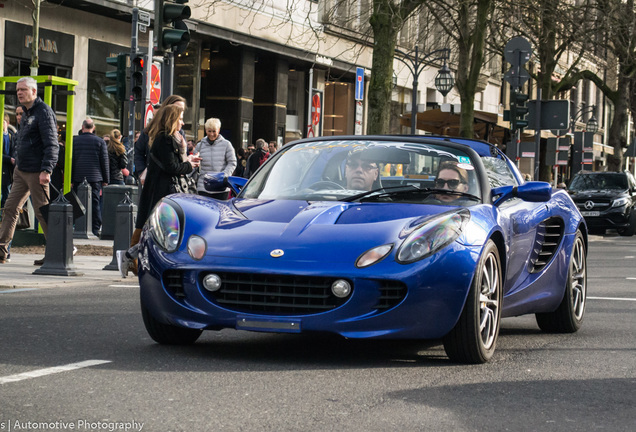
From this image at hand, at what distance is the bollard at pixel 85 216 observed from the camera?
58.5 feet

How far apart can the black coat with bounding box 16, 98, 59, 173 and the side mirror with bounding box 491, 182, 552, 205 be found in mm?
6413

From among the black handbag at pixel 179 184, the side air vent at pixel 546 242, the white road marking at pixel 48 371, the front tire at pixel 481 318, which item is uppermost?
the black handbag at pixel 179 184

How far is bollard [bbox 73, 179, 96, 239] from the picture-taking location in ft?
58.5

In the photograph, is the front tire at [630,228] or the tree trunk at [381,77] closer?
the tree trunk at [381,77]

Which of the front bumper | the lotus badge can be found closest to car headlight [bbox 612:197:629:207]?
the front bumper

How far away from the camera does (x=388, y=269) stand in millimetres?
6004

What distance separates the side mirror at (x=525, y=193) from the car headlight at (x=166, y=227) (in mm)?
1995

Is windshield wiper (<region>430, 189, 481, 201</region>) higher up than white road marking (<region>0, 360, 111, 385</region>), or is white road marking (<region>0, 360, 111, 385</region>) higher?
windshield wiper (<region>430, 189, 481, 201</region>)

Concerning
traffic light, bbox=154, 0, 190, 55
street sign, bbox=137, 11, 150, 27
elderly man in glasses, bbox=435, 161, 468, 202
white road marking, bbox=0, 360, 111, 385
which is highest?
street sign, bbox=137, 11, 150, 27

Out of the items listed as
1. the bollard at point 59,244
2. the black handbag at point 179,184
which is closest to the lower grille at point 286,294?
the black handbag at point 179,184

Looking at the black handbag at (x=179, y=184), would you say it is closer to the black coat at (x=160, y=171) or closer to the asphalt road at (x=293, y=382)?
the black coat at (x=160, y=171)

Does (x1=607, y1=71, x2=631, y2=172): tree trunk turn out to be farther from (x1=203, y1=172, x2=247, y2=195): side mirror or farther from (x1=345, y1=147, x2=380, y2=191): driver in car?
(x1=345, y1=147, x2=380, y2=191): driver in car

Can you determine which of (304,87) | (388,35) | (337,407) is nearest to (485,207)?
(337,407)

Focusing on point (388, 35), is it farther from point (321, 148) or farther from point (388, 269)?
point (388, 269)
